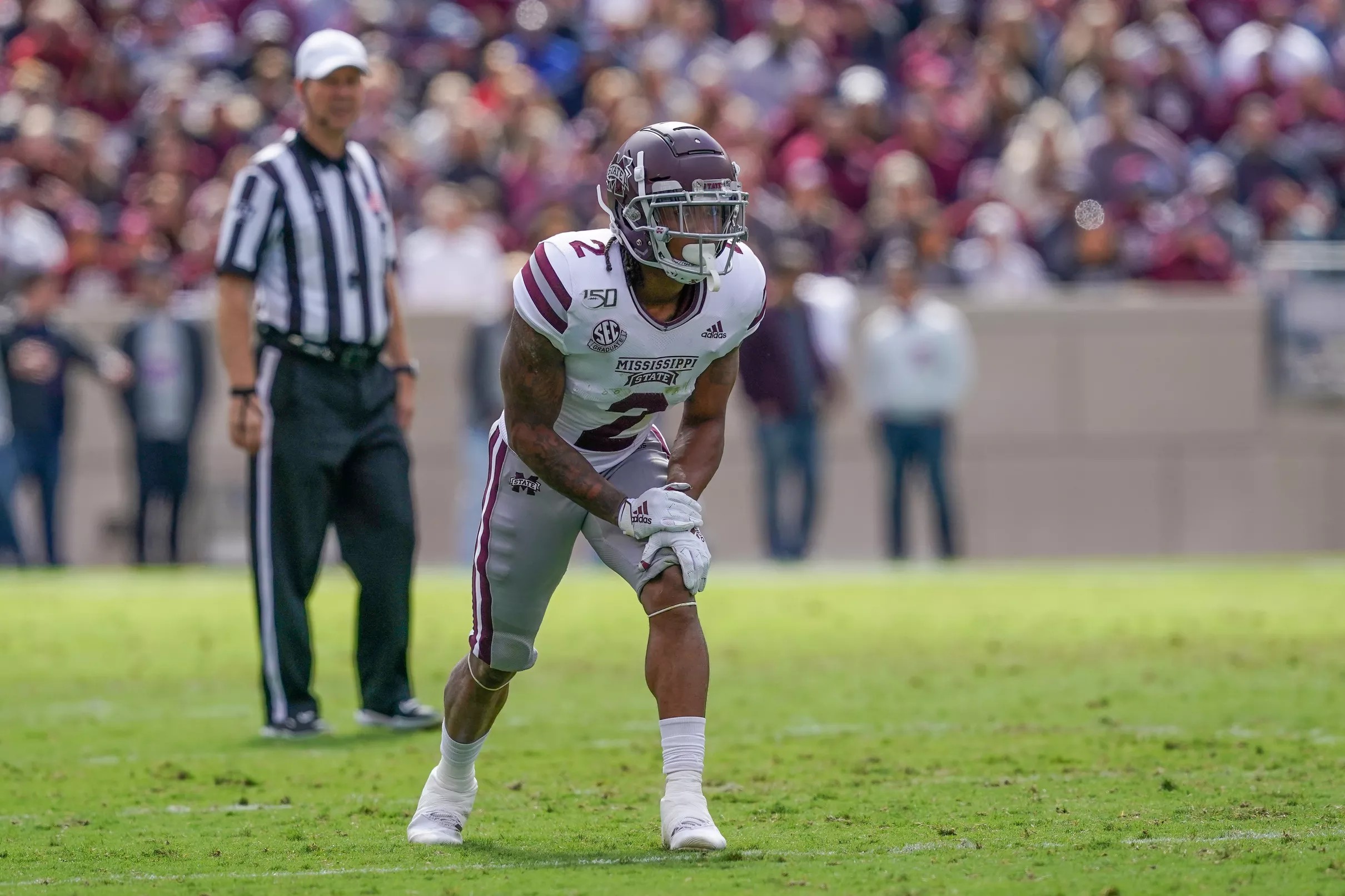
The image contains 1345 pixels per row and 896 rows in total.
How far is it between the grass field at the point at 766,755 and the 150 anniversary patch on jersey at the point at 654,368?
3.49 ft

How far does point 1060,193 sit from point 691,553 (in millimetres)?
9984

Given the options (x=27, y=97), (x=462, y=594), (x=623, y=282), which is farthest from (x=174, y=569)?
(x=623, y=282)

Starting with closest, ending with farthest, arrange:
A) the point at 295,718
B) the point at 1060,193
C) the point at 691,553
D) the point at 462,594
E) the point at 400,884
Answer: the point at 400,884 < the point at 691,553 < the point at 295,718 < the point at 462,594 < the point at 1060,193

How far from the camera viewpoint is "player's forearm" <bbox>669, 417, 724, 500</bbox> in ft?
15.4

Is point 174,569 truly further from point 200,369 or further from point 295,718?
point 295,718

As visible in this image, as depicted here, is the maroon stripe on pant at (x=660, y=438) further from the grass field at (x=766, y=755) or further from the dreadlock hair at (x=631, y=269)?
the grass field at (x=766, y=755)

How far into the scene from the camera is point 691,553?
4465 millimetres

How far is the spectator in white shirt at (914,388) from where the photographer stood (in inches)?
500

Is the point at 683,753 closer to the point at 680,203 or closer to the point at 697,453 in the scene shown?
the point at 697,453

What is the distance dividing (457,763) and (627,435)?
2.88 ft

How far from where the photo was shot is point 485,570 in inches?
187

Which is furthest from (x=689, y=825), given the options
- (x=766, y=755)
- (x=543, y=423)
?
(x=766, y=755)

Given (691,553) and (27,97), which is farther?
(27,97)

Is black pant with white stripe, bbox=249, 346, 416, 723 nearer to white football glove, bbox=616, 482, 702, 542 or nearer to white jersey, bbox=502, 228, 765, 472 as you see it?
white jersey, bbox=502, 228, 765, 472
